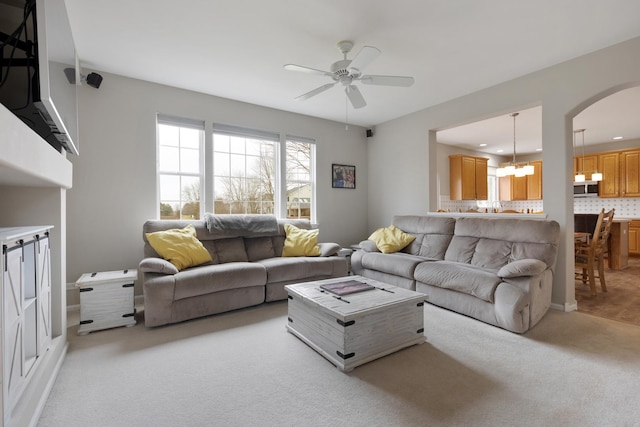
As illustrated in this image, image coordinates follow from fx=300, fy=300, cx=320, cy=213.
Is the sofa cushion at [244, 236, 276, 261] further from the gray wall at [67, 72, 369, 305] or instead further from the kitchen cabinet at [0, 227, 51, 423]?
the kitchen cabinet at [0, 227, 51, 423]

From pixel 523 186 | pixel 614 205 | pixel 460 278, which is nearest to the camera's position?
pixel 460 278

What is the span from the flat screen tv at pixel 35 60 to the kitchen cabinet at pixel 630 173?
371 inches

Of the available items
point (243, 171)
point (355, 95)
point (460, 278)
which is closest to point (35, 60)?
point (355, 95)

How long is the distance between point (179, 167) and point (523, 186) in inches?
331

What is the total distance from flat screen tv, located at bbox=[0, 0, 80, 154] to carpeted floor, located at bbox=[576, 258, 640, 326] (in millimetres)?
A: 4873

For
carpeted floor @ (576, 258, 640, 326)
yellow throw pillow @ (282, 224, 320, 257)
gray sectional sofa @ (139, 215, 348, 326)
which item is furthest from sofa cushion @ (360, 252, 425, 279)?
carpeted floor @ (576, 258, 640, 326)

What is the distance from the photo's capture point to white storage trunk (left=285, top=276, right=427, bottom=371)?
6.88 ft

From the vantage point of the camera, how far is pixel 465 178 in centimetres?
693

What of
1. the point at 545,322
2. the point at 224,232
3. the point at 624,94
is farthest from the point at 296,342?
the point at 624,94

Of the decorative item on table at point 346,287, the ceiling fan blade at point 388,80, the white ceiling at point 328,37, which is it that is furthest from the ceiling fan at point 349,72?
the decorative item on table at point 346,287

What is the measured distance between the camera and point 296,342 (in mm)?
2504

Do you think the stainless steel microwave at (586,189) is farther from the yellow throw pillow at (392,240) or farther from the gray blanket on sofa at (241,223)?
the gray blanket on sofa at (241,223)

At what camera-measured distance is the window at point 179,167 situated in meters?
3.91

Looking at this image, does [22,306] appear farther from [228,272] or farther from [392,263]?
[392,263]
